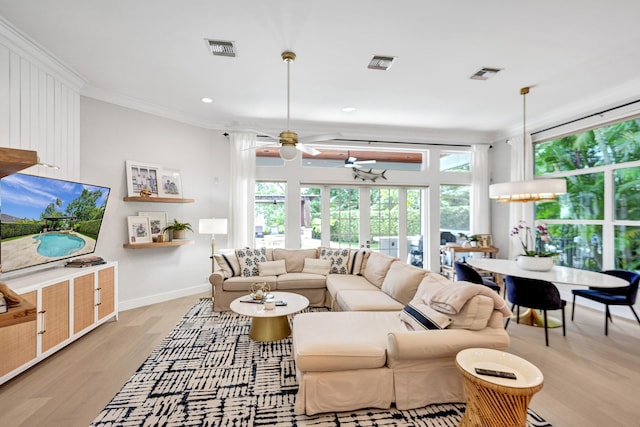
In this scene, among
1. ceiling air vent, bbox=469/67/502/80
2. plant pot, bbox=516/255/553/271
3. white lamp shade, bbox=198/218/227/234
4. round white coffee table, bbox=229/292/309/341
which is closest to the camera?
round white coffee table, bbox=229/292/309/341

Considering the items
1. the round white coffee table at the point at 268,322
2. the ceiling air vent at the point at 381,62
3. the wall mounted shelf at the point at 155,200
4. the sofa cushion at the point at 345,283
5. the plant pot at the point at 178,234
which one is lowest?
the round white coffee table at the point at 268,322

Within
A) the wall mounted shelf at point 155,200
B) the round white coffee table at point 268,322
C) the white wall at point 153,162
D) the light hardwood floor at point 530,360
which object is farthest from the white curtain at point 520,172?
the wall mounted shelf at point 155,200

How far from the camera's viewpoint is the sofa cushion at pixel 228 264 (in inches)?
171

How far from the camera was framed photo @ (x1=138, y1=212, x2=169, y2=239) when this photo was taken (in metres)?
4.47

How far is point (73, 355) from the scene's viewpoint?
9.41 feet

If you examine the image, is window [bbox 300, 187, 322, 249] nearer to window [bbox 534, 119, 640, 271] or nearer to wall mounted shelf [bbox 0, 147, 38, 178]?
window [bbox 534, 119, 640, 271]

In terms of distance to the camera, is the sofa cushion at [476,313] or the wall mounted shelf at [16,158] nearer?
the wall mounted shelf at [16,158]

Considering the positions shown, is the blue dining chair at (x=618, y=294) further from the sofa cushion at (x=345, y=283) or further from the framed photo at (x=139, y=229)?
the framed photo at (x=139, y=229)

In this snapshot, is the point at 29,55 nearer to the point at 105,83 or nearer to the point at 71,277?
the point at 105,83

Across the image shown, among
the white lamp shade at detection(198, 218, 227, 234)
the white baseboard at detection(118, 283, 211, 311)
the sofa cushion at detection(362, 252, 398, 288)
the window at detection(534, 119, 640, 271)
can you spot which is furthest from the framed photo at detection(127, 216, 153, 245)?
the window at detection(534, 119, 640, 271)

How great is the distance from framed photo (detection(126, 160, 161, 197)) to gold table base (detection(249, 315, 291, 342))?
8.53 feet

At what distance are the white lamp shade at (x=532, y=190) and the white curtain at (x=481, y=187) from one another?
2.33 m

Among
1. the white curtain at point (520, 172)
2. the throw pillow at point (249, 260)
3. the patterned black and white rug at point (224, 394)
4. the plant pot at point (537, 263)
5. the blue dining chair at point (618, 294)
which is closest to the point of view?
the patterned black and white rug at point (224, 394)

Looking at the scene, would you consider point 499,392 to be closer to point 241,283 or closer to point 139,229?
point 241,283
